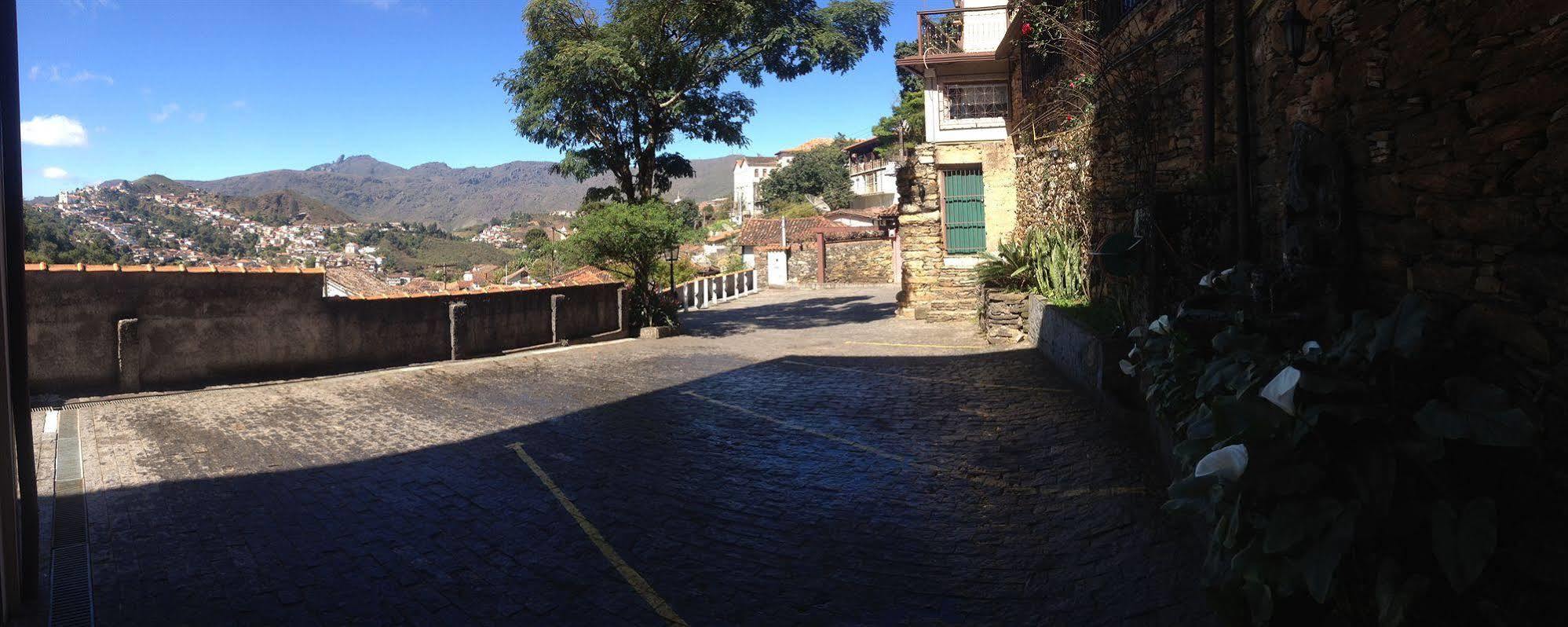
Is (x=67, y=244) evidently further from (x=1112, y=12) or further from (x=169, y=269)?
(x=1112, y=12)

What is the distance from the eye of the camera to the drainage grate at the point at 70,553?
4.30 m

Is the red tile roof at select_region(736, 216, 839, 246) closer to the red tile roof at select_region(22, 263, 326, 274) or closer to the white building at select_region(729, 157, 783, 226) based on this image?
the red tile roof at select_region(22, 263, 326, 274)

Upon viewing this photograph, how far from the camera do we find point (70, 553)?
16.7 feet

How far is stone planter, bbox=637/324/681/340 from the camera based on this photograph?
1905 cm

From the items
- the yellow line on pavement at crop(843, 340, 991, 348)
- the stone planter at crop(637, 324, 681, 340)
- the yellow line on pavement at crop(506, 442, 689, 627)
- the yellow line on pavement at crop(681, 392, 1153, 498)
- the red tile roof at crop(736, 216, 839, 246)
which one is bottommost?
the yellow line on pavement at crop(506, 442, 689, 627)

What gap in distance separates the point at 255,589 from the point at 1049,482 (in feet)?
16.4

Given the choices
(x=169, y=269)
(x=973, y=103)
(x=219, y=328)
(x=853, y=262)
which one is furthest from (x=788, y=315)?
(x=853, y=262)

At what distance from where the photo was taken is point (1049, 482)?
620 centimetres

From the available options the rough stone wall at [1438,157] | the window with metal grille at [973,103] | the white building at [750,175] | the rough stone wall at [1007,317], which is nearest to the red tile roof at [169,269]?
the rough stone wall at [1007,317]

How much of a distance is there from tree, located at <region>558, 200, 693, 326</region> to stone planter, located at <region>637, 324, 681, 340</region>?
0.29 meters

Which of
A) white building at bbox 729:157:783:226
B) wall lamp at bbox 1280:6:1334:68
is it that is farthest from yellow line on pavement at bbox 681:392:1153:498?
white building at bbox 729:157:783:226

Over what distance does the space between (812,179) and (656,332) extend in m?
57.4

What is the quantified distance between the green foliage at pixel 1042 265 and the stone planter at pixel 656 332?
7.16 metres

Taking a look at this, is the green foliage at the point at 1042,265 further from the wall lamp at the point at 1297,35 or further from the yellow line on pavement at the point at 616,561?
the yellow line on pavement at the point at 616,561
